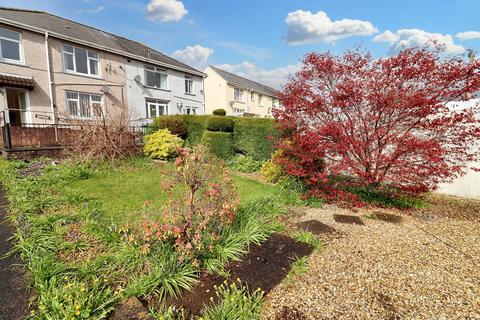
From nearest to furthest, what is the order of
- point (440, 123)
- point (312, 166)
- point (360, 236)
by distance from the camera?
point (360, 236) → point (440, 123) → point (312, 166)

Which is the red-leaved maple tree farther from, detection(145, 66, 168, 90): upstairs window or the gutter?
detection(145, 66, 168, 90): upstairs window

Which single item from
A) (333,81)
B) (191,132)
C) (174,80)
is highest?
(174,80)

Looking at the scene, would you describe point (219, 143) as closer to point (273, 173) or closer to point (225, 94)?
point (273, 173)

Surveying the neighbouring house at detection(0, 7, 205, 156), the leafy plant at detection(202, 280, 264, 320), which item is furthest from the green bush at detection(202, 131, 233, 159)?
the leafy plant at detection(202, 280, 264, 320)

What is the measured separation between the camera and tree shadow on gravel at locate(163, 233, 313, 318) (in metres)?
2.48

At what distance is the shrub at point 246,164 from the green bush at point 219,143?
0.55m

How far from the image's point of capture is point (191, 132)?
12.2 metres

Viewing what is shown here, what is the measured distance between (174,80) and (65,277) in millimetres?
20477

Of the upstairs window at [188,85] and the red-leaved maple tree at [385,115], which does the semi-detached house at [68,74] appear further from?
the red-leaved maple tree at [385,115]

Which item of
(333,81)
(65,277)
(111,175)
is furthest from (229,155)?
(65,277)

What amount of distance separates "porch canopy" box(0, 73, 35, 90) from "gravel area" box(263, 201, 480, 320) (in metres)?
15.7

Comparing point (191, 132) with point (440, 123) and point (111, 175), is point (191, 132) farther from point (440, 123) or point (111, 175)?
point (440, 123)

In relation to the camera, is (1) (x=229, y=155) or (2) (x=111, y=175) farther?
(1) (x=229, y=155)

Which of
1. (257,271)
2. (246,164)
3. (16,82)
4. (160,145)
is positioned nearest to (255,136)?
(246,164)
